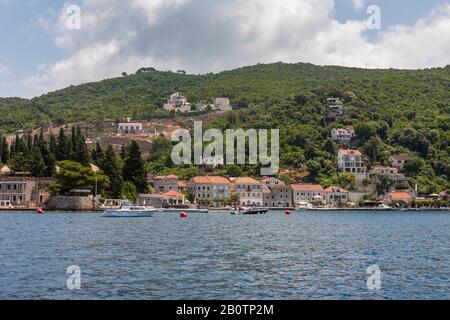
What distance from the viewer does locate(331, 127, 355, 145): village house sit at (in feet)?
493

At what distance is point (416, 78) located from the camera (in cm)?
19475

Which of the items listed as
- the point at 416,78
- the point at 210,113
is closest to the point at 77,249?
the point at 210,113

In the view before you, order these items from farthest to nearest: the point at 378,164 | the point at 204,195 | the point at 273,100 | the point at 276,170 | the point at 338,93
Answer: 1. the point at 273,100
2. the point at 338,93
3. the point at 378,164
4. the point at 276,170
5. the point at 204,195

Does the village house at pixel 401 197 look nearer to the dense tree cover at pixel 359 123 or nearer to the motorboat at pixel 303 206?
the dense tree cover at pixel 359 123

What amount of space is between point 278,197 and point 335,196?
10.9m

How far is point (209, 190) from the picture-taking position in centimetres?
12288

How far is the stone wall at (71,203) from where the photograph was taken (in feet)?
295

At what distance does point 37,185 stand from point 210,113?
10339 cm

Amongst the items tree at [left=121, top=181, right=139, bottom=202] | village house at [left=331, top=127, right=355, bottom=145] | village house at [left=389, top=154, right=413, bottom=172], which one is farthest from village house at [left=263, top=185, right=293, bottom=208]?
tree at [left=121, top=181, right=139, bottom=202]

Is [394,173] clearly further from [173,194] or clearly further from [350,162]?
[173,194]

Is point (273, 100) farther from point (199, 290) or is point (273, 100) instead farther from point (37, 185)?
point (199, 290)

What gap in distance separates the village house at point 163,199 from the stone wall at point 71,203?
34.8 feet

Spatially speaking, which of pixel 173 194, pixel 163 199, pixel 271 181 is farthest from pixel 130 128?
pixel 163 199

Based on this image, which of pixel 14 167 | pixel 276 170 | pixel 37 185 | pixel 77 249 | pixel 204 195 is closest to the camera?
pixel 77 249
